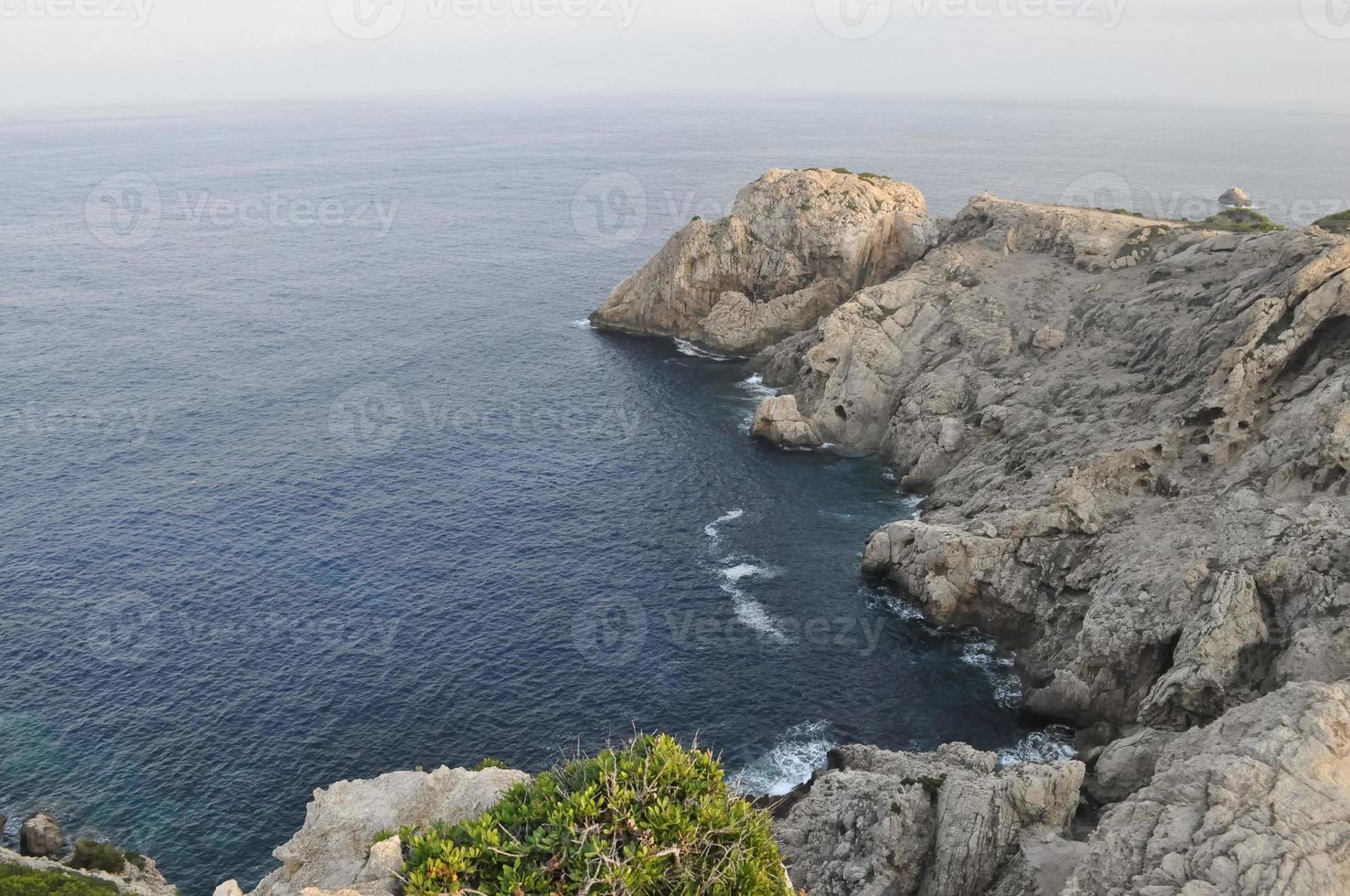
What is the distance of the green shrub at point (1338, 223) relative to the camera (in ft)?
287

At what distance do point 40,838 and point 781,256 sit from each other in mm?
107740

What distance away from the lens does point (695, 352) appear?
13325 cm

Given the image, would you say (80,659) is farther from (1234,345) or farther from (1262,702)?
(1234,345)

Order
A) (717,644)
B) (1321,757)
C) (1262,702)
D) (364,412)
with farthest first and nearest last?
(364,412), (717,644), (1262,702), (1321,757)

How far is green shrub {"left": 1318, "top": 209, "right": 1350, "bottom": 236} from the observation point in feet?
287

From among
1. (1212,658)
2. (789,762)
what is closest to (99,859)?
(789,762)

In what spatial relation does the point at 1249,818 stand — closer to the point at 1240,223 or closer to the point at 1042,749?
the point at 1042,749

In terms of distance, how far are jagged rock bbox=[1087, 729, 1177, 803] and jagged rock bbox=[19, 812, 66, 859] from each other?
57302 millimetres

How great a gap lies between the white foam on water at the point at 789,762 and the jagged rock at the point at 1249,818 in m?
19.4

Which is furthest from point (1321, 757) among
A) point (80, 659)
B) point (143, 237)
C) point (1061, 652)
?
point (143, 237)

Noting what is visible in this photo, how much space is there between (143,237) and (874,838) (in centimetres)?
20507

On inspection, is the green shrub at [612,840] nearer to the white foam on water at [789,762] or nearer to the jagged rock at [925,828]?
the jagged rock at [925,828]

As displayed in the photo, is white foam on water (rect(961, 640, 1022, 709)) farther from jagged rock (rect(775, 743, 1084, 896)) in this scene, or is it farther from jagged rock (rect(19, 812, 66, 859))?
jagged rock (rect(19, 812, 66, 859))

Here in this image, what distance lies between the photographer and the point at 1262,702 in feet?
138
